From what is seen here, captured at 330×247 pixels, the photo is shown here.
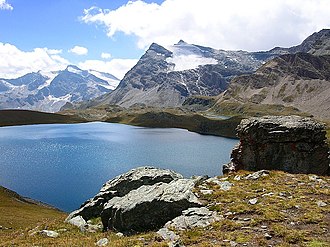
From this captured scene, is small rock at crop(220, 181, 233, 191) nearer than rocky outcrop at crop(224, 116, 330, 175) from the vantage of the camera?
Yes

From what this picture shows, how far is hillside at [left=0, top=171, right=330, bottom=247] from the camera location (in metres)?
15.7

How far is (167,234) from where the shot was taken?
17.3 meters

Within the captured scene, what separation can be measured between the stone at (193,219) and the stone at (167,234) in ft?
1.46

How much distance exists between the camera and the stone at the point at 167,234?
16.8m

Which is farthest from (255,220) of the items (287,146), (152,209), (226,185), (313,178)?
(287,146)

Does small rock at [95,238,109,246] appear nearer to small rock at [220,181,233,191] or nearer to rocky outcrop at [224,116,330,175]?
small rock at [220,181,233,191]

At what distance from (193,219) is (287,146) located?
16139 millimetres

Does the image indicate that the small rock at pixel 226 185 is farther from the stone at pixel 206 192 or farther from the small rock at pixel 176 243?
the small rock at pixel 176 243

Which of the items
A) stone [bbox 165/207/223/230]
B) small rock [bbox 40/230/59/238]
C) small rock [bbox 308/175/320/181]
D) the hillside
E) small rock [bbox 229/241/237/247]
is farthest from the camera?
small rock [bbox 308/175/320/181]

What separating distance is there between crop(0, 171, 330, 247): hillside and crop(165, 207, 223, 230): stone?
47 centimetres

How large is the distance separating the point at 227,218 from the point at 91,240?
750cm

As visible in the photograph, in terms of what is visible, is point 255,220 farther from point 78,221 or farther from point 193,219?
point 78,221

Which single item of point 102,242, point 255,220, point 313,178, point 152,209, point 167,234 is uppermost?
point 313,178

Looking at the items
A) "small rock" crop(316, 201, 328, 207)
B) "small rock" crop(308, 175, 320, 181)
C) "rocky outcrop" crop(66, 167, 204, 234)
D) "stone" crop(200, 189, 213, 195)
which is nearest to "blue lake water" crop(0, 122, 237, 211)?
"rocky outcrop" crop(66, 167, 204, 234)
